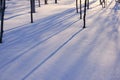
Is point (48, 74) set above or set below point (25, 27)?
below

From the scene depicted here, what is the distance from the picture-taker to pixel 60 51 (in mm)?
19344

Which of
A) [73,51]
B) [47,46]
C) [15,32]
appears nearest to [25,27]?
[15,32]

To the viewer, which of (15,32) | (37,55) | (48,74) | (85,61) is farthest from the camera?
(15,32)

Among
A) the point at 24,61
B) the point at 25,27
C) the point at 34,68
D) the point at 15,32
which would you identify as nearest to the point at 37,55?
the point at 24,61

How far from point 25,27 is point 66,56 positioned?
439 inches

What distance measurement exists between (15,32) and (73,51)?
26.9ft

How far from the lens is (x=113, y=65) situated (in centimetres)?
1633

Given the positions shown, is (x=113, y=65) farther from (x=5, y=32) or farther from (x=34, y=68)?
(x=5, y=32)

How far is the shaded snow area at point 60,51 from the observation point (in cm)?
1509

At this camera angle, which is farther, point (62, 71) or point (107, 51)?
point (107, 51)

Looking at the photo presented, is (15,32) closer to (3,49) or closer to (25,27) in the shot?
(25,27)

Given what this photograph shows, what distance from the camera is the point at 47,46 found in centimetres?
2069

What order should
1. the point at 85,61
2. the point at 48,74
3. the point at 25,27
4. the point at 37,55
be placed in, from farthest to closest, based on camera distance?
the point at 25,27, the point at 37,55, the point at 85,61, the point at 48,74

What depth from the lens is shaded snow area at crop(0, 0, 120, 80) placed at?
15086mm
